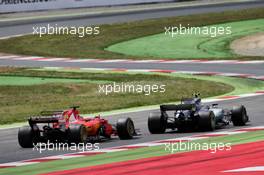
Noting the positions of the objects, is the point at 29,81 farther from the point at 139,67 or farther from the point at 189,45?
the point at 189,45

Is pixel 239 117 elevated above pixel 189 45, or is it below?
below

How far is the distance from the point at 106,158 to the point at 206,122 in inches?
147

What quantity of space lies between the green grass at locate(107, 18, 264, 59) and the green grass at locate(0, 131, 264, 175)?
2076 cm

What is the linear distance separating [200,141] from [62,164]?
126 inches

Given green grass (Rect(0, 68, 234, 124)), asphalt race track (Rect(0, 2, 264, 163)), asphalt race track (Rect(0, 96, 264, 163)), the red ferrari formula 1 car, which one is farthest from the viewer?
green grass (Rect(0, 68, 234, 124))


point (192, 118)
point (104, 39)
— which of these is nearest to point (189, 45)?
point (104, 39)

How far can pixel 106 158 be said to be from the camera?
16359mm

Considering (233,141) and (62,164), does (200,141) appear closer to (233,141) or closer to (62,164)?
(233,141)

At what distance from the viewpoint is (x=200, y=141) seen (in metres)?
17.9

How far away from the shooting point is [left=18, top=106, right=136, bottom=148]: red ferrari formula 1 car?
18.3 meters

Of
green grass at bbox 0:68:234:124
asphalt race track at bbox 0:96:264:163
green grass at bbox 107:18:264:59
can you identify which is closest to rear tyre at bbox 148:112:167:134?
asphalt race track at bbox 0:96:264:163

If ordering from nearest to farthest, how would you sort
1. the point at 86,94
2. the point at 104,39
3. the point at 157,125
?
the point at 157,125
the point at 86,94
the point at 104,39

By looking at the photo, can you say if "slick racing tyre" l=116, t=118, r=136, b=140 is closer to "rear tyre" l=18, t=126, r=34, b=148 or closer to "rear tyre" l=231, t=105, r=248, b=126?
"rear tyre" l=18, t=126, r=34, b=148

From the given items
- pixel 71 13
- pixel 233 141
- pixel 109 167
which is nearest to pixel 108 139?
pixel 233 141
